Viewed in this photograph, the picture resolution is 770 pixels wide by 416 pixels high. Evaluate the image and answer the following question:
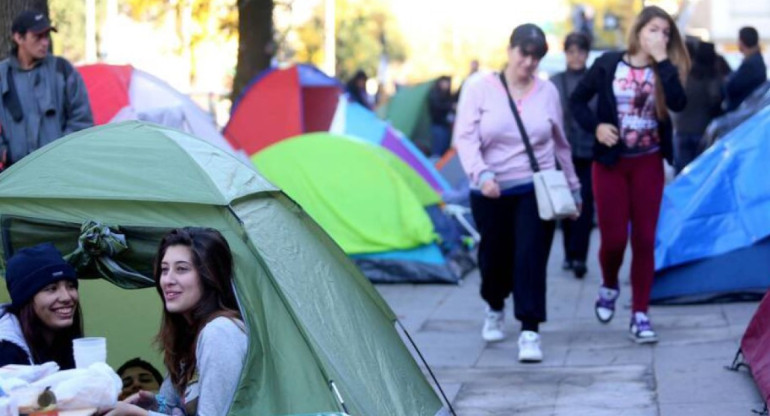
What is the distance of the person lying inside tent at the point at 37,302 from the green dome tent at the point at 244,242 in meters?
0.39

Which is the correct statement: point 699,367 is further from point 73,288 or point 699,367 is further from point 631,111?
point 73,288

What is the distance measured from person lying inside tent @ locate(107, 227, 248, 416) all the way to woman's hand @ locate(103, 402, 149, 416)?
315 millimetres

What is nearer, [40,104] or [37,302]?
[37,302]

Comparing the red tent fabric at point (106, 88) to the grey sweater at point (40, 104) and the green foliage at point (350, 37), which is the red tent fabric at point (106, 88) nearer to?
the grey sweater at point (40, 104)

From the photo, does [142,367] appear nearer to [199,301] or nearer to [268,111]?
[199,301]

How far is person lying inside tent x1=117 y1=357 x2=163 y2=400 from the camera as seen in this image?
618 centimetres

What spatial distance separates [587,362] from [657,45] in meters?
1.78

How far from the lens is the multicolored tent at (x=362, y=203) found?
11164mm

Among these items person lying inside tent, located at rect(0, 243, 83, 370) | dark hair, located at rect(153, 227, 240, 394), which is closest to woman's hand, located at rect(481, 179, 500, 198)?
dark hair, located at rect(153, 227, 240, 394)

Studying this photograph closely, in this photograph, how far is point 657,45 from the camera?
7.92 m

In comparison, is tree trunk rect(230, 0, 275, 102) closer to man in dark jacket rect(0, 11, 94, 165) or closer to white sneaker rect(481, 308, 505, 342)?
man in dark jacket rect(0, 11, 94, 165)

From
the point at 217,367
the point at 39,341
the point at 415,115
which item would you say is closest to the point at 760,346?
the point at 217,367

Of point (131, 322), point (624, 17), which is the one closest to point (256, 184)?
point (131, 322)

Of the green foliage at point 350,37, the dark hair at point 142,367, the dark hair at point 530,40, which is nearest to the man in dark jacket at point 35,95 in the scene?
the dark hair at point 142,367
